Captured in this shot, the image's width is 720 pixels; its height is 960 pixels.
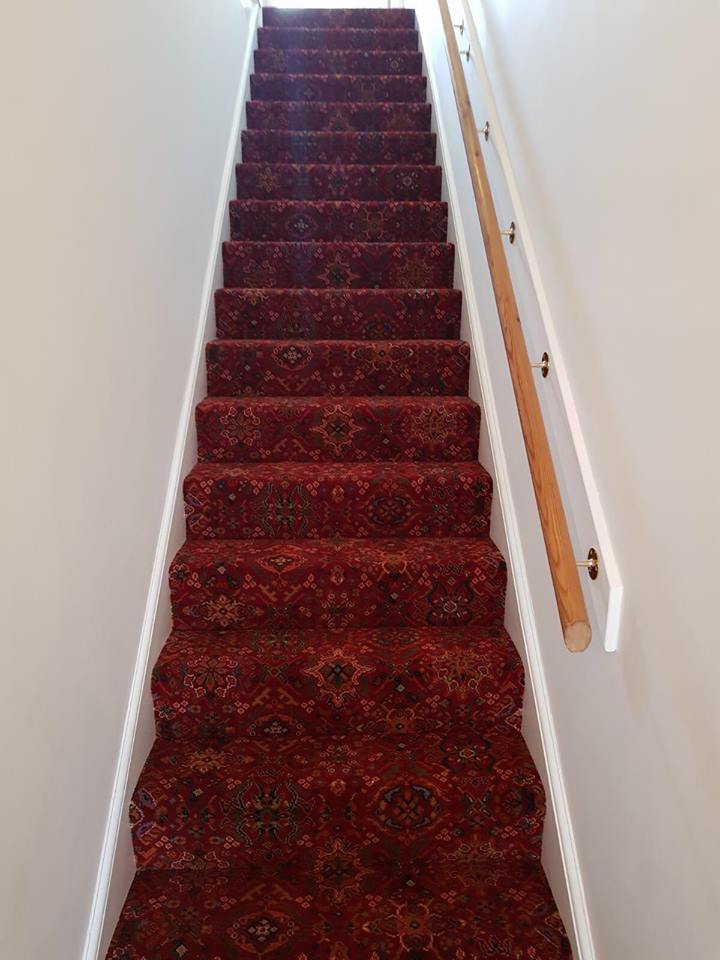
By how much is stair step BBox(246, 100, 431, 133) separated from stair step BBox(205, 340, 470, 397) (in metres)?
1.60

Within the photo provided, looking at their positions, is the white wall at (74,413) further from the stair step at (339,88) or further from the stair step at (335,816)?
the stair step at (339,88)

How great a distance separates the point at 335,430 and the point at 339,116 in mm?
2012

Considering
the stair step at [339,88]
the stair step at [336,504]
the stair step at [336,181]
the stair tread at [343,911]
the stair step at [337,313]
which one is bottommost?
the stair tread at [343,911]

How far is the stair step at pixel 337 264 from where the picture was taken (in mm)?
2900

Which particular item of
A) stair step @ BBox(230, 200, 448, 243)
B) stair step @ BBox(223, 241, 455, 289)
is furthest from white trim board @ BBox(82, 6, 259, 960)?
stair step @ BBox(230, 200, 448, 243)

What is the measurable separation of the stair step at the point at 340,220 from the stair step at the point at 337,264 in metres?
0.20

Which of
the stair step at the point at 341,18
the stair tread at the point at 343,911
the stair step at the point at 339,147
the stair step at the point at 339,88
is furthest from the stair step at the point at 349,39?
the stair tread at the point at 343,911

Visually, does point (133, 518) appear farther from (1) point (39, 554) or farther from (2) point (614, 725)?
(2) point (614, 725)

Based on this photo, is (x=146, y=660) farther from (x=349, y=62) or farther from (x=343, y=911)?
(x=349, y=62)

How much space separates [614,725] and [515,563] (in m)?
0.65

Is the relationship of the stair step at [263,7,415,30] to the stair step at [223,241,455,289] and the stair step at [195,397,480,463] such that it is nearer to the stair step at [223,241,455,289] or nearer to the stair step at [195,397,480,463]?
the stair step at [223,241,455,289]

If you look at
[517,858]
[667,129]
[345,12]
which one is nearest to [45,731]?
[517,858]

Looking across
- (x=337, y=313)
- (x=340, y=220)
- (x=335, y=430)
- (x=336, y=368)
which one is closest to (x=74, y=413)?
(x=335, y=430)

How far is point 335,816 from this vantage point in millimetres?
1708
